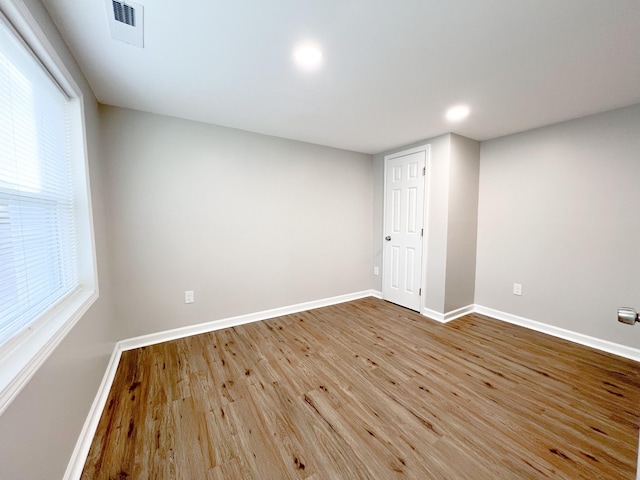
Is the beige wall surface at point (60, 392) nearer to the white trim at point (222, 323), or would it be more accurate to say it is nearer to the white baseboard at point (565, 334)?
the white trim at point (222, 323)

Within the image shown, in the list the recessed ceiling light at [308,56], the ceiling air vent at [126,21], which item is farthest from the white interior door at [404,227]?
the ceiling air vent at [126,21]

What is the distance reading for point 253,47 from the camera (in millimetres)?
1503

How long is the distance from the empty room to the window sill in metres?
0.01

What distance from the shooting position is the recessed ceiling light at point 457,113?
89.2 inches

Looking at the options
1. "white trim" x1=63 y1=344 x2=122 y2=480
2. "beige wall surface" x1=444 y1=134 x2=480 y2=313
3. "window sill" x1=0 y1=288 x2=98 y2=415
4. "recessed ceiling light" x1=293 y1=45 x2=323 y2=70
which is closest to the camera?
"window sill" x1=0 y1=288 x2=98 y2=415

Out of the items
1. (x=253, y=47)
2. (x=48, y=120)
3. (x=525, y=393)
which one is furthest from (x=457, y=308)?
(x=48, y=120)

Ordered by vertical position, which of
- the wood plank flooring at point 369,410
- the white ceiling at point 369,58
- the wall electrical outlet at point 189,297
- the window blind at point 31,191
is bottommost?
the wood plank flooring at point 369,410

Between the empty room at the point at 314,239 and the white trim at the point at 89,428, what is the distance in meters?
0.02

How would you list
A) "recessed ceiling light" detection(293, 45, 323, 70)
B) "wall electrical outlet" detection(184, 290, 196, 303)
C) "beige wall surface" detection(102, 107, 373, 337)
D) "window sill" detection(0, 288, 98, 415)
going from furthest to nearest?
"wall electrical outlet" detection(184, 290, 196, 303), "beige wall surface" detection(102, 107, 373, 337), "recessed ceiling light" detection(293, 45, 323, 70), "window sill" detection(0, 288, 98, 415)

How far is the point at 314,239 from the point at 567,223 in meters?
2.74

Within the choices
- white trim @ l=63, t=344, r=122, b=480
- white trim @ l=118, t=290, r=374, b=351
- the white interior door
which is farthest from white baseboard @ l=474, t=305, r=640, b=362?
white trim @ l=63, t=344, r=122, b=480

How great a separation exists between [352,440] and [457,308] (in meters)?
2.35

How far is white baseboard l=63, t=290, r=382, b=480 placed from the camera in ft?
4.15

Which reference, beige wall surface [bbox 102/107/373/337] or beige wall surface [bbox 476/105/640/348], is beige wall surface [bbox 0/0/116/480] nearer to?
beige wall surface [bbox 102/107/373/337]
